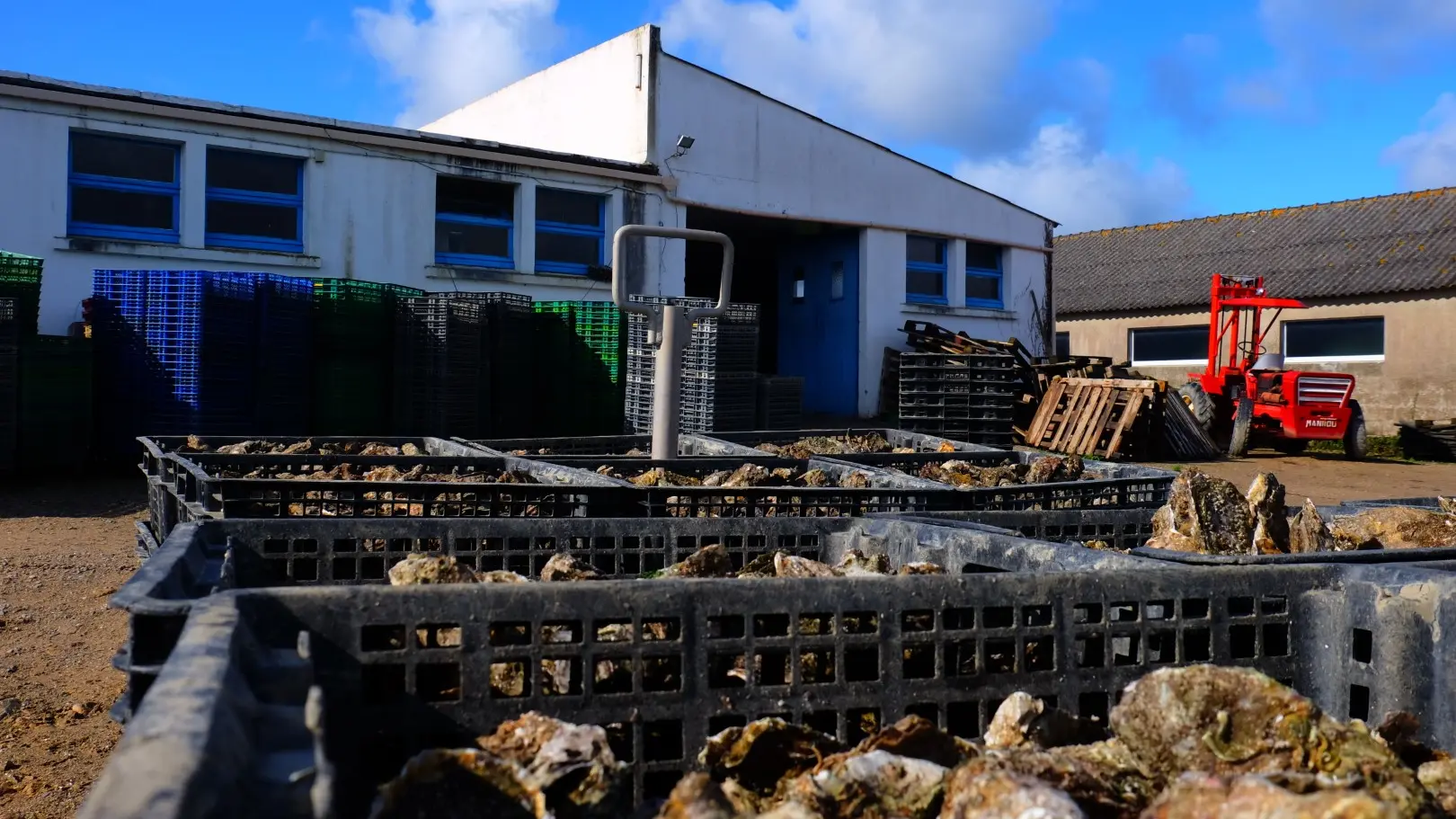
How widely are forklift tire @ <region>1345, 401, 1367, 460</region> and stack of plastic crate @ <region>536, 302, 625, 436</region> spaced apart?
11.9 m

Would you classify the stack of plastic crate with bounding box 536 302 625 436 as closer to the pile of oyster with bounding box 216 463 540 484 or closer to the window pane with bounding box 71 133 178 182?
the window pane with bounding box 71 133 178 182

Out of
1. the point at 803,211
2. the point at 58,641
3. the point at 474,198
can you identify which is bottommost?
the point at 58,641

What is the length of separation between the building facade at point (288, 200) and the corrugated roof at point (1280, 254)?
16160 mm

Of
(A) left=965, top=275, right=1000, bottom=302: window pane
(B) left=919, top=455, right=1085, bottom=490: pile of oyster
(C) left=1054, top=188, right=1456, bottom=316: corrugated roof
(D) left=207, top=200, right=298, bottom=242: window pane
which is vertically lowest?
(B) left=919, top=455, right=1085, bottom=490: pile of oyster

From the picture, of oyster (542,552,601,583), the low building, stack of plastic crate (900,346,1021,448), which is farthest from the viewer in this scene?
the low building

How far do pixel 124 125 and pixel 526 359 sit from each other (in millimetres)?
5230

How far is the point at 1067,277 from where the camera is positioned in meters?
32.6

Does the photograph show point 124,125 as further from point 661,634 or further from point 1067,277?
point 1067,277

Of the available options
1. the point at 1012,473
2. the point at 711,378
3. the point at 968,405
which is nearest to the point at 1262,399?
the point at 968,405

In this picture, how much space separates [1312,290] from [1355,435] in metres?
8.14

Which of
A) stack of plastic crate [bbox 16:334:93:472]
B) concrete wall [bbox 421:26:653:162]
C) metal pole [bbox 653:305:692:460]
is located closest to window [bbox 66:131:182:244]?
stack of plastic crate [bbox 16:334:93:472]

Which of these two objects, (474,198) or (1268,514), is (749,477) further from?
(474,198)

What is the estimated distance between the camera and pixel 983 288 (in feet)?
72.5

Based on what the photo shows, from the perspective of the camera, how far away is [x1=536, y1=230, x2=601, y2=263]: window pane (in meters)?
16.7
